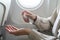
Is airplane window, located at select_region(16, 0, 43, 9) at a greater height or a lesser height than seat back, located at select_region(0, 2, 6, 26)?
greater

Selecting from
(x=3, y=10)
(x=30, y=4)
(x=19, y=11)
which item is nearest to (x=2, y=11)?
(x=3, y=10)

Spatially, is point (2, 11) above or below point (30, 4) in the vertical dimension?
below

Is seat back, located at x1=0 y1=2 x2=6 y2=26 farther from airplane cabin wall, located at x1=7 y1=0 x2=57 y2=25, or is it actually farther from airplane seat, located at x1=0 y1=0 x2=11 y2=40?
airplane cabin wall, located at x1=7 y1=0 x2=57 y2=25

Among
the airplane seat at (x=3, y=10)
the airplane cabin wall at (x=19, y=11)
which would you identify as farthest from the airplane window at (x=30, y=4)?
the airplane seat at (x=3, y=10)

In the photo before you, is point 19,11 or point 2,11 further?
point 19,11

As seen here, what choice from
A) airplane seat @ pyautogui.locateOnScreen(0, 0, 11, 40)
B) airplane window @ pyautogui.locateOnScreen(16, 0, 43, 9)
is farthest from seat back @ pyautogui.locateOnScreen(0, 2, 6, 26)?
airplane window @ pyautogui.locateOnScreen(16, 0, 43, 9)

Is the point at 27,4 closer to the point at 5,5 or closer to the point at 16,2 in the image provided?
the point at 16,2

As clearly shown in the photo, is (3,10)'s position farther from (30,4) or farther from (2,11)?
(30,4)

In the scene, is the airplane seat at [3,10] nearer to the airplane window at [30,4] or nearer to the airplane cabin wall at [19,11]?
the airplane cabin wall at [19,11]

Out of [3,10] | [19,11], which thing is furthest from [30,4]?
[3,10]

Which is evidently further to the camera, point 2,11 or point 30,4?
point 30,4

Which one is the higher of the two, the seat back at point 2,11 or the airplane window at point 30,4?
the airplane window at point 30,4

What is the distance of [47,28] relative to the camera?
45.7 inches

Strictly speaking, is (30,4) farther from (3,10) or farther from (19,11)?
(3,10)
